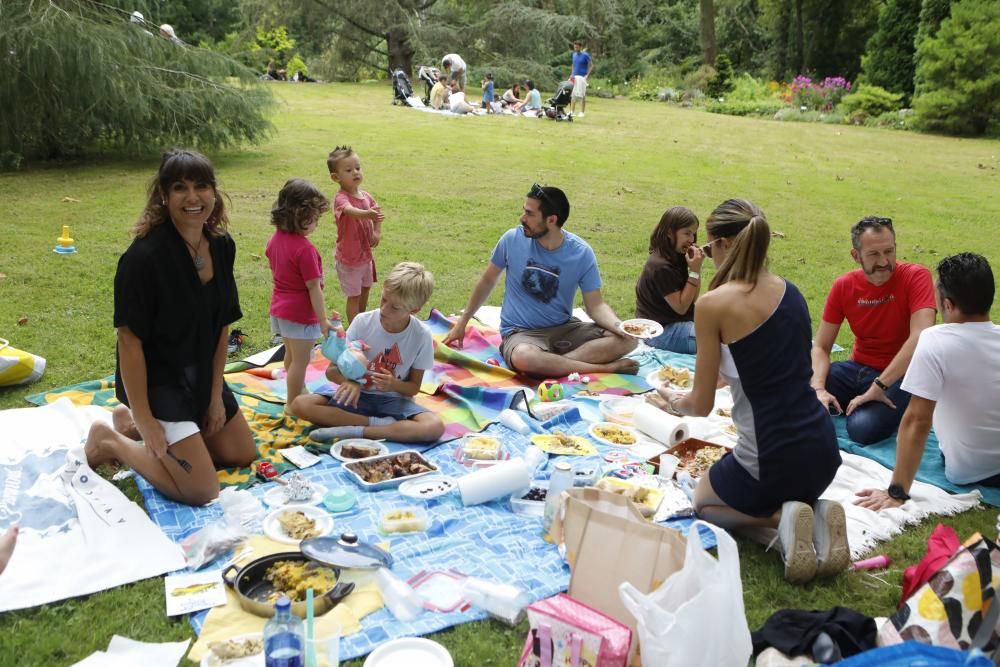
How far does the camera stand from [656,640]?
2600mm

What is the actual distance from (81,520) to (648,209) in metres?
9.48

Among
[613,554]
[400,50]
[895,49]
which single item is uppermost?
[895,49]

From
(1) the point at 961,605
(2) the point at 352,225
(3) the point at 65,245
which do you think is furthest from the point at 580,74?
(1) the point at 961,605

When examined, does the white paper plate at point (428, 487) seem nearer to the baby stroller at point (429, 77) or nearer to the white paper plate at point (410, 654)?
the white paper plate at point (410, 654)

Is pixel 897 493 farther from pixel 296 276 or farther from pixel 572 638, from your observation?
pixel 296 276

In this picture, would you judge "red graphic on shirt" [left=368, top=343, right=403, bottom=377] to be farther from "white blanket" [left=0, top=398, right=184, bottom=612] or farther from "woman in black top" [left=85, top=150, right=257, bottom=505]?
"white blanket" [left=0, top=398, right=184, bottom=612]

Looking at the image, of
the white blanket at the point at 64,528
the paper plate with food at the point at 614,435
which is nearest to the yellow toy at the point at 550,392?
the paper plate with food at the point at 614,435

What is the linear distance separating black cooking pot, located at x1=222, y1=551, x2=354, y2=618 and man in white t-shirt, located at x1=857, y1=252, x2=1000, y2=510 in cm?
278

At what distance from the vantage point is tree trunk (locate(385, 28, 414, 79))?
26234mm

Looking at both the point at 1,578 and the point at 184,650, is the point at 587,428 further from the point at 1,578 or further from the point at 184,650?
the point at 1,578

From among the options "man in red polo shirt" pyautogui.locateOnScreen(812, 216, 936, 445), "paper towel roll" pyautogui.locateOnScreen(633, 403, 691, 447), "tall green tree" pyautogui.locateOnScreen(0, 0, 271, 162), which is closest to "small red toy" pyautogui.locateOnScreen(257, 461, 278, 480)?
"paper towel roll" pyautogui.locateOnScreen(633, 403, 691, 447)

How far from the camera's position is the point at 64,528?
149 inches

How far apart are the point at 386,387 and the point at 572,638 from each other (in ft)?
8.35

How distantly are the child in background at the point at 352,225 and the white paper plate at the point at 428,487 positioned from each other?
2.36 meters
